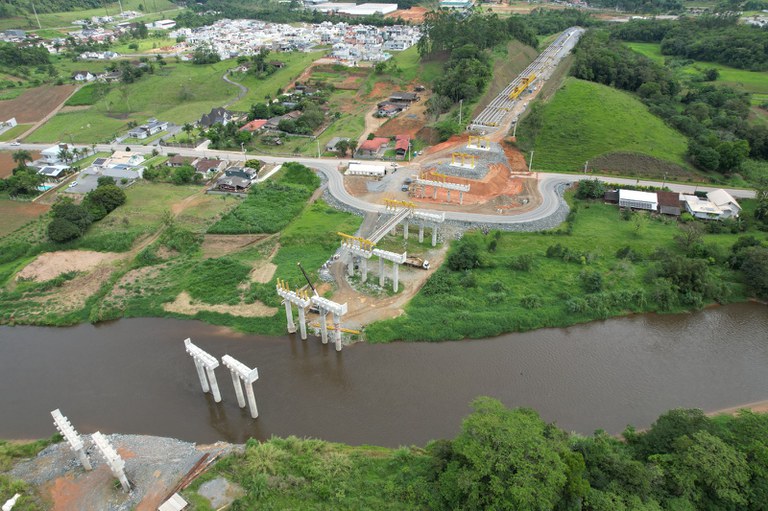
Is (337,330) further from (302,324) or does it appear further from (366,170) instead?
(366,170)

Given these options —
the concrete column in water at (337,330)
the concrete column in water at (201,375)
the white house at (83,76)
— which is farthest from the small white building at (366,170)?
the white house at (83,76)

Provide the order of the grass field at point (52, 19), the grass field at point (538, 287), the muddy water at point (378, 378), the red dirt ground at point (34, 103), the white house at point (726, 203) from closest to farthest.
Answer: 1. the muddy water at point (378, 378)
2. the grass field at point (538, 287)
3. the white house at point (726, 203)
4. the red dirt ground at point (34, 103)
5. the grass field at point (52, 19)

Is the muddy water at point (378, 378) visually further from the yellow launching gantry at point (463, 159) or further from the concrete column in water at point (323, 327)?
the yellow launching gantry at point (463, 159)

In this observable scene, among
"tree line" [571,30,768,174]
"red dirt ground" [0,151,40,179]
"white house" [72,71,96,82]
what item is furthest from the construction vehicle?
"white house" [72,71,96,82]

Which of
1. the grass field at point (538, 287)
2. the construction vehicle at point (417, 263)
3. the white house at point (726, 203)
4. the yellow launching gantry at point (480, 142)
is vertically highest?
the yellow launching gantry at point (480, 142)

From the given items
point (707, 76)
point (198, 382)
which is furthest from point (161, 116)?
point (707, 76)

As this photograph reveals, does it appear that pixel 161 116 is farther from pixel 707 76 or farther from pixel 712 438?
pixel 707 76
